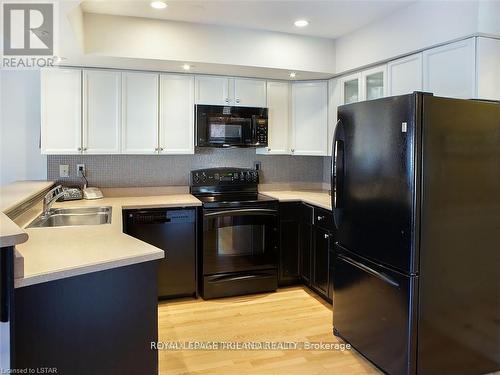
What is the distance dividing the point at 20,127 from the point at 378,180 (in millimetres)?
3158

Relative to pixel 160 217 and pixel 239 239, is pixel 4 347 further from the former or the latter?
pixel 239 239

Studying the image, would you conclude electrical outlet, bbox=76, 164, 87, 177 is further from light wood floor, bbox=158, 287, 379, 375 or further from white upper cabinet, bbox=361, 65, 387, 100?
white upper cabinet, bbox=361, 65, 387, 100

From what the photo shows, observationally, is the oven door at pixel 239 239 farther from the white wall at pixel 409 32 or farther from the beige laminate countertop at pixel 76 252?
the white wall at pixel 409 32

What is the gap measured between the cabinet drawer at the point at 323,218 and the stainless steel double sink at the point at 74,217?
1.72 m

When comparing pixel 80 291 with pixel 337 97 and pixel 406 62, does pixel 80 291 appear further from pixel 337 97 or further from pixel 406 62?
pixel 337 97

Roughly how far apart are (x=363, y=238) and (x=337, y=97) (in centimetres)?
178

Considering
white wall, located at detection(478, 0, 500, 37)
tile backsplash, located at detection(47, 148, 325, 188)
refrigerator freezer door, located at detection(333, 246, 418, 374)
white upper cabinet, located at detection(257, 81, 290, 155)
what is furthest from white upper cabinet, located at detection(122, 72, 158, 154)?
white wall, located at detection(478, 0, 500, 37)

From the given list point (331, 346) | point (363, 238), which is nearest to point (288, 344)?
point (331, 346)

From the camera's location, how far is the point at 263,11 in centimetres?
299

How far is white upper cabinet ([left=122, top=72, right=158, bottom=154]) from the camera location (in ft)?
11.5

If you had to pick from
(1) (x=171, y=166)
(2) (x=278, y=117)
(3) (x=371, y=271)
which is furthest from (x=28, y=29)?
(3) (x=371, y=271)

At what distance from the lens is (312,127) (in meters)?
3.97

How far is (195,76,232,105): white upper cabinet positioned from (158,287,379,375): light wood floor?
185 centimetres
